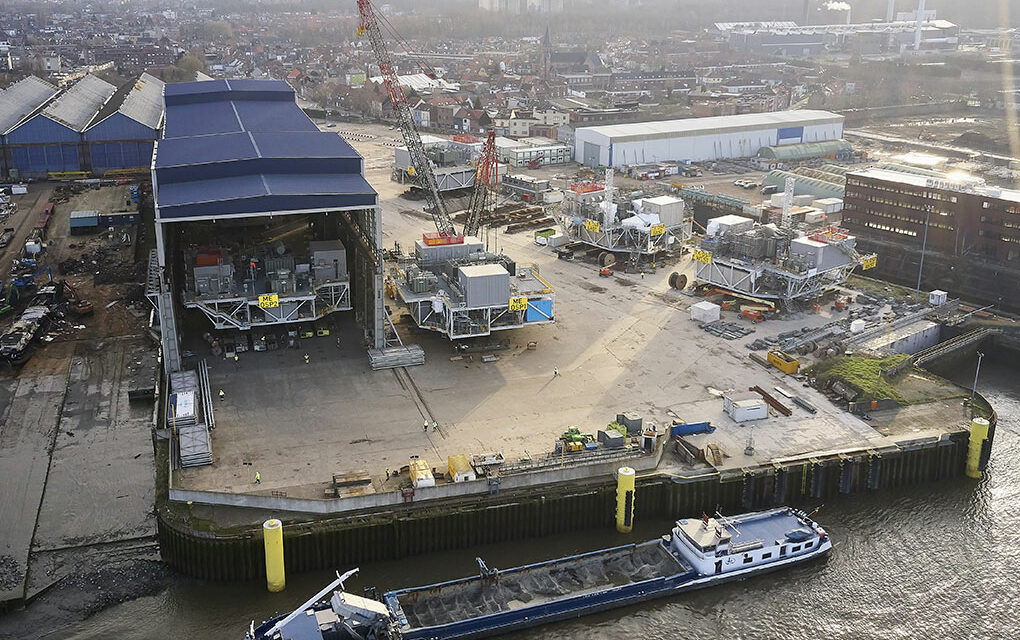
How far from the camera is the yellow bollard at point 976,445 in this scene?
39.8m

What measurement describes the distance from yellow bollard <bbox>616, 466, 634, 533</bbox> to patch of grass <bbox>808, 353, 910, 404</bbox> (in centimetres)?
1444

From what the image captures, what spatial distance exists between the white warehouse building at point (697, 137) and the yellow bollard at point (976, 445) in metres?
62.9

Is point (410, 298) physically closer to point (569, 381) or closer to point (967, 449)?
point (569, 381)

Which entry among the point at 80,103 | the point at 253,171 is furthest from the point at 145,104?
the point at 253,171

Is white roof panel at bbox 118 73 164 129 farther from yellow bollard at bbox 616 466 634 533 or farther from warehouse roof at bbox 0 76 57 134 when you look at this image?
yellow bollard at bbox 616 466 634 533

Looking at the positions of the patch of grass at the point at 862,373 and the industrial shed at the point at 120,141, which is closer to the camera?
the patch of grass at the point at 862,373

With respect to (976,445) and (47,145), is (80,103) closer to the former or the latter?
(47,145)

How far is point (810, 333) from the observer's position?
5191 centimetres

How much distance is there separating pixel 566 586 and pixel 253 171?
95.2ft

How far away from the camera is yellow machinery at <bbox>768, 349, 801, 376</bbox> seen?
1841 inches

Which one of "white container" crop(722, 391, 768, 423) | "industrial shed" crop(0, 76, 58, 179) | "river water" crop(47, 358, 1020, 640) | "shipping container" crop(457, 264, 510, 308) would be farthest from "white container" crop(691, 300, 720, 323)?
"industrial shed" crop(0, 76, 58, 179)

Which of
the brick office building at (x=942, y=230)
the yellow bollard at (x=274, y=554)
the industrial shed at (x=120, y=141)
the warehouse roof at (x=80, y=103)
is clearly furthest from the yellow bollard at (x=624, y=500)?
the warehouse roof at (x=80, y=103)

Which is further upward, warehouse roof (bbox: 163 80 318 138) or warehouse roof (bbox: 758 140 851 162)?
warehouse roof (bbox: 163 80 318 138)

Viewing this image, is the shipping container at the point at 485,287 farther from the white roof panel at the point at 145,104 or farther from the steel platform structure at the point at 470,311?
the white roof panel at the point at 145,104
